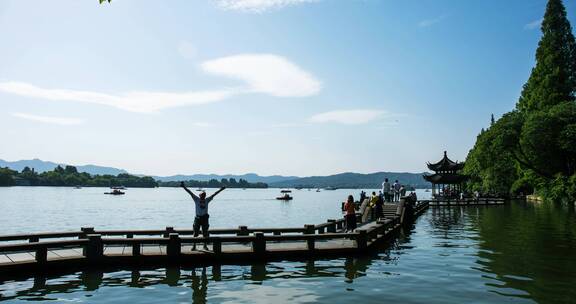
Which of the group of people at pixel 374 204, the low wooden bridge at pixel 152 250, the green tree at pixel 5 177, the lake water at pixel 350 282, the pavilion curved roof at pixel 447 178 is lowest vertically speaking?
the lake water at pixel 350 282

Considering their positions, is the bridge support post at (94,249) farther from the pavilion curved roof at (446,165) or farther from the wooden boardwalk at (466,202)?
the pavilion curved roof at (446,165)

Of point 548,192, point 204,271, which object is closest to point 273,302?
point 204,271

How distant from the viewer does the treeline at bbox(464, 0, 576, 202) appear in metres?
52.5

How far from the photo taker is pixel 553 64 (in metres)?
63.8

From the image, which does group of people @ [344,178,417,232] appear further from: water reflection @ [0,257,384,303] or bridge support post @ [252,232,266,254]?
bridge support post @ [252,232,266,254]

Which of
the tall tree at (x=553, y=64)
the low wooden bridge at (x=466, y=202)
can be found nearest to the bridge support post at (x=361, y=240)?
the low wooden bridge at (x=466, y=202)

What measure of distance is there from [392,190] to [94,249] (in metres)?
34.4

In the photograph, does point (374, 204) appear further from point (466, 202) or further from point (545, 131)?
point (466, 202)

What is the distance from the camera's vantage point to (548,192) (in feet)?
185

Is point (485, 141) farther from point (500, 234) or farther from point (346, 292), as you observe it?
point (346, 292)

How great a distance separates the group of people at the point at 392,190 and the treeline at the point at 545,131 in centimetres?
1888

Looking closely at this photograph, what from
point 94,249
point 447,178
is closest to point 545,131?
point 447,178

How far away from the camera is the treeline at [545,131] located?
52531 mm

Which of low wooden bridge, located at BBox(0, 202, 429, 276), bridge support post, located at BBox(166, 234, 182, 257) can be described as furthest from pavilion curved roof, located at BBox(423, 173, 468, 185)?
bridge support post, located at BBox(166, 234, 182, 257)
